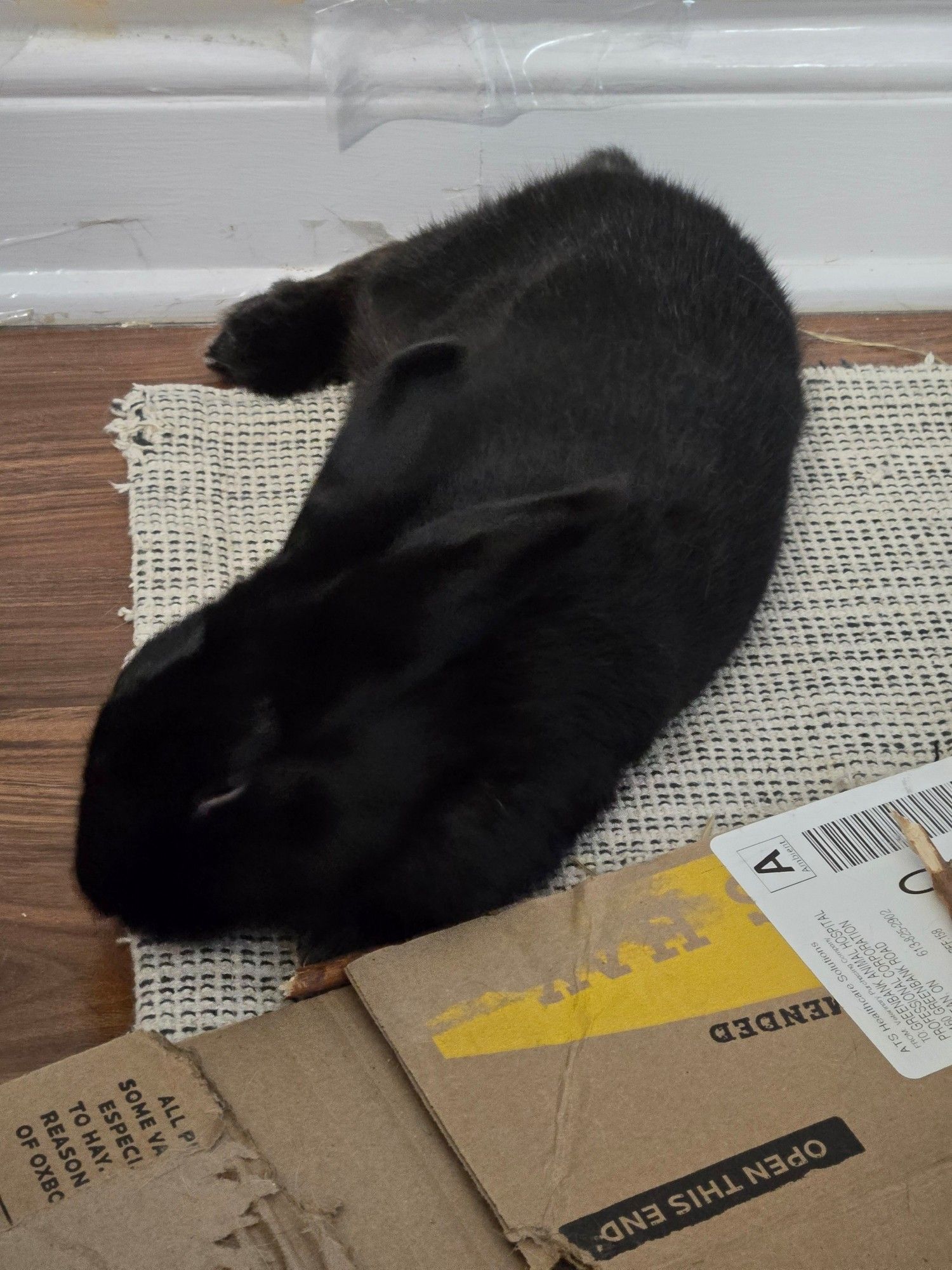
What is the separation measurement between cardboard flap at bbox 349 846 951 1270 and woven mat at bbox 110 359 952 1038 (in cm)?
13

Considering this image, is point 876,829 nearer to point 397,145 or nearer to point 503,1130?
point 503,1130

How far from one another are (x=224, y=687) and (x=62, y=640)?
424 millimetres

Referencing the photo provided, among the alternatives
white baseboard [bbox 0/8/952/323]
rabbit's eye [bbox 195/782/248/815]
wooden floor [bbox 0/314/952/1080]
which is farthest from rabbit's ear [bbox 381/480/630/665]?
white baseboard [bbox 0/8/952/323]

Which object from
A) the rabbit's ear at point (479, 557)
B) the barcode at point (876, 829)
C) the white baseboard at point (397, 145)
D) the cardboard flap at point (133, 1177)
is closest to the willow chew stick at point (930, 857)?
the barcode at point (876, 829)

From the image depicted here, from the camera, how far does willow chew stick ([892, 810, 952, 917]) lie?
34.9 inches

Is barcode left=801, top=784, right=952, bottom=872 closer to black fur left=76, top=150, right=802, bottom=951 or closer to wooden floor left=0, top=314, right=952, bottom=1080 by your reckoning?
black fur left=76, top=150, right=802, bottom=951

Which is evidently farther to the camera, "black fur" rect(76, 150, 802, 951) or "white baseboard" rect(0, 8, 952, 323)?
"white baseboard" rect(0, 8, 952, 323)

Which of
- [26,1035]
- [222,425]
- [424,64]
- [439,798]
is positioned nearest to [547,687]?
[439,798]

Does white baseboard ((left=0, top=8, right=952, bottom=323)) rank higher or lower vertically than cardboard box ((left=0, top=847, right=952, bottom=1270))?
higher

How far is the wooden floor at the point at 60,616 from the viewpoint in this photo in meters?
0.92

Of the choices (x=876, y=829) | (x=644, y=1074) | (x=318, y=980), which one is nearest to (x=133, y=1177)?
(x=318, y=980)

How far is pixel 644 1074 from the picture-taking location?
76 centimetres

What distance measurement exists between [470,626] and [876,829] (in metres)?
0.38

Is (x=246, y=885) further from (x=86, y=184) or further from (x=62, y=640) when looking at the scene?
(x=86, y=184)
